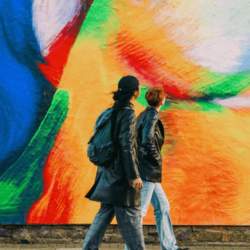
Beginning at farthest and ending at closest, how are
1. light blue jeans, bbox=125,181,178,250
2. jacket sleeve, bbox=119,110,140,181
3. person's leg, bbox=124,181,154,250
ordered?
1. light blue jeans, bbox=125,181,178,250
2. person's leg, bbox=124,181,154,250
3. jacket sleeve, bbox=119,110,140,181

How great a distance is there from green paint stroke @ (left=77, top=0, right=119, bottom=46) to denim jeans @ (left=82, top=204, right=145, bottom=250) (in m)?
2.05

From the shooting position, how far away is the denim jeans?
5.74 meters

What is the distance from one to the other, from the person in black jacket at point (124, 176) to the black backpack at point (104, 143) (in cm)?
3

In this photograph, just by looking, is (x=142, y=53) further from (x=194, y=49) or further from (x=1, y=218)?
(x=1, y=218)

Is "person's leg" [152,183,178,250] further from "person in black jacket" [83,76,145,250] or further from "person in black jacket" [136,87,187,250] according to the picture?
"person in black jacket" [83,76,145,250]

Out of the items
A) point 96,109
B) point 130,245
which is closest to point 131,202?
point 130,245

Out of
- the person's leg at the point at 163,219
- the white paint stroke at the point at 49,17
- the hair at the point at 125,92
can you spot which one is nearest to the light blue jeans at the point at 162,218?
the person's leg at the point at 163,219

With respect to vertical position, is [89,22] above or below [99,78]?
above

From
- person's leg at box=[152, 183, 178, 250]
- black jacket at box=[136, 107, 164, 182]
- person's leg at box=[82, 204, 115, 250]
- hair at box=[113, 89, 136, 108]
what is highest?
hair at box=[113, 89, 136, 108]

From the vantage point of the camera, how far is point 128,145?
18.2 ft

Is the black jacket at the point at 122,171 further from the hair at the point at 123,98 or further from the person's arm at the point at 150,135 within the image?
the person's arm at the point at 150,135

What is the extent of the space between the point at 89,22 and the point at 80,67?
457mm

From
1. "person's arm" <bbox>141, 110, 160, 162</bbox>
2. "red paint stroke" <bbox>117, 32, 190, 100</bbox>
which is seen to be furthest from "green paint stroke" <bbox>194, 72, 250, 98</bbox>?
"person's arm" <bbox>141, 110, 160, 162</bbox>

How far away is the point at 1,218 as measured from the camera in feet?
23.7
